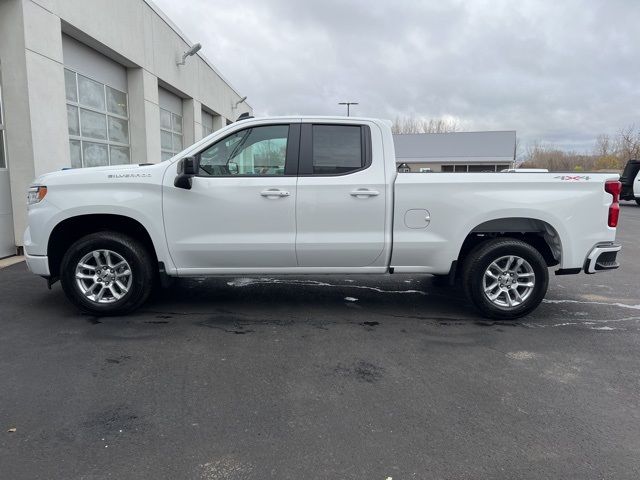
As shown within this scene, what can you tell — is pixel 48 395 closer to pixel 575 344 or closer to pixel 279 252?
pixel 279 252

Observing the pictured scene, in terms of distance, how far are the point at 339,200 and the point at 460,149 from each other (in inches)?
1956

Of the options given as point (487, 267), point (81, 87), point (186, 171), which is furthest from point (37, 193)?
point (81, 87)

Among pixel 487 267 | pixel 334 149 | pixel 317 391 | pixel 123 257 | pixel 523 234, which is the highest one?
pixel 334 149

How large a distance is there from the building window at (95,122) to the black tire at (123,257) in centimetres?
590

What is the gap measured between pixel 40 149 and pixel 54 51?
1844mm

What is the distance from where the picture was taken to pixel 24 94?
26.8 ft

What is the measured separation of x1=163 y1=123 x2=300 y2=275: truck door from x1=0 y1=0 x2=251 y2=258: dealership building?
4.97 metres

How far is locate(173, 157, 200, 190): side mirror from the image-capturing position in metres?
4.80

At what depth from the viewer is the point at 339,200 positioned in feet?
16.5

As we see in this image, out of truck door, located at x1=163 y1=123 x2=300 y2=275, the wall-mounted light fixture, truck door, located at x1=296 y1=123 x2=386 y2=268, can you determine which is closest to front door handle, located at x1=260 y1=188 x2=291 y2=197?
truck door, located at x1=163 y1=123 x2=300 y2=275

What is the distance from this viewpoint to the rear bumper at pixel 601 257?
510 cm

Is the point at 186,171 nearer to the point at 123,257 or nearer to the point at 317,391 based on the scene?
the point at 123,257

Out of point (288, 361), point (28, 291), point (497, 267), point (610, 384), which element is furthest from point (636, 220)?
point (28, 291)

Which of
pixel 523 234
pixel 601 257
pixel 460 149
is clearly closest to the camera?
pixel 601 257
